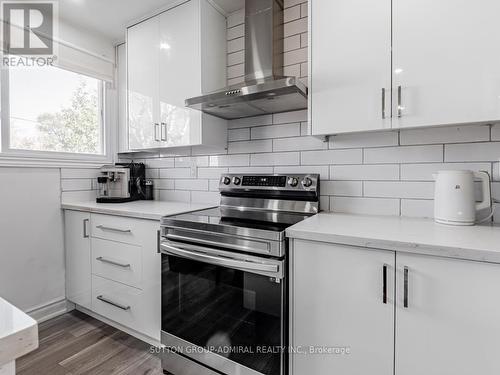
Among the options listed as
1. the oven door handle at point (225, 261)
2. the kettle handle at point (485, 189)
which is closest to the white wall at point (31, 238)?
the oven door handle at point (225, 261)

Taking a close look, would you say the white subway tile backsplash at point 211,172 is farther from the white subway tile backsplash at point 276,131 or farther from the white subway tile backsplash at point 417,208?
the white subway tile backsplash at point 417,208

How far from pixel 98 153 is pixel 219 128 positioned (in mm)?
1338

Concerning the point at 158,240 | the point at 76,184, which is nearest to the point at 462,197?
the point at 158,240

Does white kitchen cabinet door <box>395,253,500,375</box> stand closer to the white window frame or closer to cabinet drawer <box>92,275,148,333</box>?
cabinet drawer <box>92,275,148,333</box>

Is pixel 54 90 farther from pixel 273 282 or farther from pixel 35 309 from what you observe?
pixel 273 282

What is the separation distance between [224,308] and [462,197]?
4.03 feet

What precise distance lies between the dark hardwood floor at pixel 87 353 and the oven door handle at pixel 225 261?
0.75 meters

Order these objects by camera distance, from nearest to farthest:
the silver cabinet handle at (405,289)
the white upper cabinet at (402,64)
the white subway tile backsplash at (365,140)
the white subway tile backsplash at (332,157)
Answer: the silver cabinet handle at (405,289)
the white upper cabinet at (402,64)
the white subway tile backsplash at (365,140)
the white subway tile backsplash at (332,157)

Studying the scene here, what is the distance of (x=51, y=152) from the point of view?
2.23 meters

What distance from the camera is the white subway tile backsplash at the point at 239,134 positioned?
2.05 metres

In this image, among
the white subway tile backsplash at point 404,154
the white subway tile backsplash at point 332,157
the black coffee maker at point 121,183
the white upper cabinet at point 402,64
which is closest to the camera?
the white upper cabinet at point 402,64

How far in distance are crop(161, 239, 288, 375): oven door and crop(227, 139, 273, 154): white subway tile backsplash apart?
2.90 ft

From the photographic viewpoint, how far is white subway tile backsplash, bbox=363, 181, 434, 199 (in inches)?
58.1

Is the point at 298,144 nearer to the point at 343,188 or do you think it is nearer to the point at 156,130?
the point at 343,188
